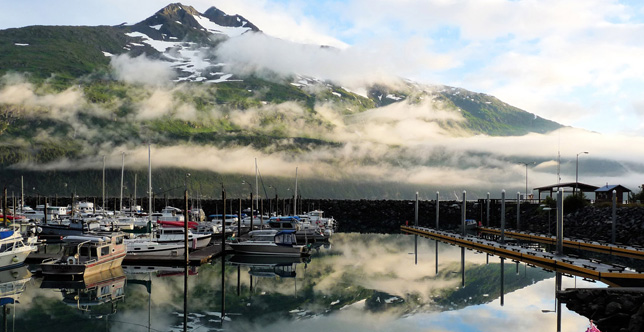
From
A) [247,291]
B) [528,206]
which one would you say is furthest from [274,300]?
[528,206]

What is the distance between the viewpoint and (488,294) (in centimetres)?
4641

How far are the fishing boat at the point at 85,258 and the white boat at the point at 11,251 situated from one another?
12.0 ft

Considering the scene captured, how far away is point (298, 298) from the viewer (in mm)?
44281

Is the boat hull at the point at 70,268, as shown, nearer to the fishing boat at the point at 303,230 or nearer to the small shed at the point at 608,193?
the fishing boat at the point at 303,230

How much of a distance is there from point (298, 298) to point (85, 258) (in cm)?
1892

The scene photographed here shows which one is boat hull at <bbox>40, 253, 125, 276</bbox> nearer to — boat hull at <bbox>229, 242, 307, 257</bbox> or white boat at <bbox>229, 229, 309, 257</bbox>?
boat hull at <bbox>229, 242, 307, 257</bbox>

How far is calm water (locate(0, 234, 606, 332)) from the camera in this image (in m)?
35.3

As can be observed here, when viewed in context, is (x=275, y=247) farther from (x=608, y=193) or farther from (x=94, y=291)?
(x=608, y=193)

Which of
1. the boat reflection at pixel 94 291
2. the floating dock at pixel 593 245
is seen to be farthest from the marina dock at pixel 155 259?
the floating dock at pixel 593 245

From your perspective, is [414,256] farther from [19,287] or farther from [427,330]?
[19,287]

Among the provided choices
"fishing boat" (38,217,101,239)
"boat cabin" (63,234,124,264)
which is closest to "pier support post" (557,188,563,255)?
"boat cabin" (63,234,124,264)

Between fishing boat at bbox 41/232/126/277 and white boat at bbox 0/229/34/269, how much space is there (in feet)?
12.0

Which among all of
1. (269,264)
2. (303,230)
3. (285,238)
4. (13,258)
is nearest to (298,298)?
(269,264)

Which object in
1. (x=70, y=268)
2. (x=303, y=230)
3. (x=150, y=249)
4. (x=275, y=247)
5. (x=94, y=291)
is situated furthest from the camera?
(x=303, y=230)
